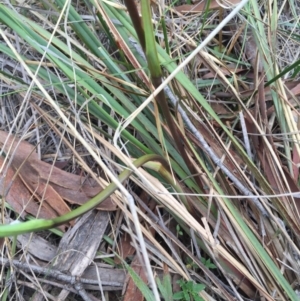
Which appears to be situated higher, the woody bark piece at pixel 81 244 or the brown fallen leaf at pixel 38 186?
the brown fallen leaf at pixel 38 186

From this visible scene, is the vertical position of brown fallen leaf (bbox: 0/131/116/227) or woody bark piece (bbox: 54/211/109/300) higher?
brown fallen leaf (bbox: 0/131/116/227)

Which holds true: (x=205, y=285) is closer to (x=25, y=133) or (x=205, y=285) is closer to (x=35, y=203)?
(x=35, y=203)

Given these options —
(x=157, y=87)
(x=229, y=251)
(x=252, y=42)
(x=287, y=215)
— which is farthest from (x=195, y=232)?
(x=252, y=42)

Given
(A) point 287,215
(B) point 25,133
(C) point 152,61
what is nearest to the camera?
(C) point 152,61

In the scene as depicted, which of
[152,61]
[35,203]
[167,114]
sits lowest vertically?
[35,203]

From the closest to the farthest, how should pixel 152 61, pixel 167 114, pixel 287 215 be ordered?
pixel 152 61 < pixel 167 114 < pixel 287 215

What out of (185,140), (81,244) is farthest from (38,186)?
(185,140)

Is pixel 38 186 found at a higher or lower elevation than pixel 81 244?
higher

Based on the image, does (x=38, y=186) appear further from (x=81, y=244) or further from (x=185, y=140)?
(x=185, y=140)
